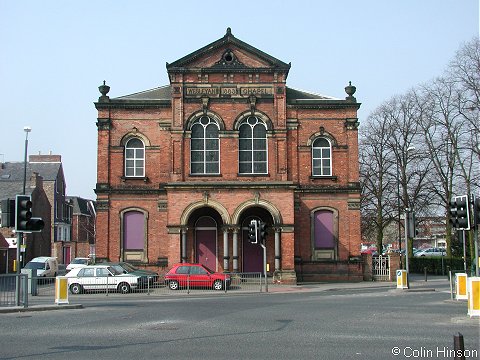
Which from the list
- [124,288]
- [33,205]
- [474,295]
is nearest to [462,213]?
[474,295]

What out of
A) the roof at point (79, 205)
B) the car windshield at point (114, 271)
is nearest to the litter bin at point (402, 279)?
the car windshield at point (114, 271)

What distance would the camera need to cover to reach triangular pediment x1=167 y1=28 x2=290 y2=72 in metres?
38.9

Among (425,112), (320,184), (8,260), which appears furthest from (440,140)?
(8,260)

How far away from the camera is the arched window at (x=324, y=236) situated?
129ft

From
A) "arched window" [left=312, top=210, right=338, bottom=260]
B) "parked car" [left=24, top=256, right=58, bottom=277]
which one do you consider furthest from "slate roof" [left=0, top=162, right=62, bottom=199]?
"arched window" [left=312, top=210, right=338, bottom=260]

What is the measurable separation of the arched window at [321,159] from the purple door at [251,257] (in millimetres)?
5697

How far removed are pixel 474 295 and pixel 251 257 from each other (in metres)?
22.6

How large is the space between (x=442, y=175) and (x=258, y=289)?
75.5 ft

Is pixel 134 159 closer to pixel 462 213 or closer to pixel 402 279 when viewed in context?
pixel 402 279

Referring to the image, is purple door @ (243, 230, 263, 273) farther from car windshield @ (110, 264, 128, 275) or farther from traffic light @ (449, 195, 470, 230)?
traffic light @ (449, 195, 470, 230)

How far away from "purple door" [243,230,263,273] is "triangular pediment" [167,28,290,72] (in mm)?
9796

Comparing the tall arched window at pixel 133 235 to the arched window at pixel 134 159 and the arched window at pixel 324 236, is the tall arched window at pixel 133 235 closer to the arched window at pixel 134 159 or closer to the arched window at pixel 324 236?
the arched window at pixel 134 159

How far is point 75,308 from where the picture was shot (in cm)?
2166

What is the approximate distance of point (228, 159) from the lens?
38.8 metres
